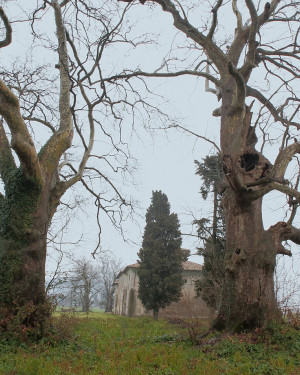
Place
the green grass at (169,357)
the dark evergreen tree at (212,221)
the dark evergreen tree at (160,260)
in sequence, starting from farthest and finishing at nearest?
1. the dark evergreen tree at (160,260)
2. the dark evergreen tree at (212,221)
3. the green grass at (169,357)

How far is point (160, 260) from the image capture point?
2753 cm

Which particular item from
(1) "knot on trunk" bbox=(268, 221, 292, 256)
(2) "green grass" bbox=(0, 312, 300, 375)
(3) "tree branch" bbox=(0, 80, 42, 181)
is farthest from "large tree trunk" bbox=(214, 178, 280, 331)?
(3) "tree branch" bbox=(0, 80, 42, 181)

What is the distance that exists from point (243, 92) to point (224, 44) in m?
3.57

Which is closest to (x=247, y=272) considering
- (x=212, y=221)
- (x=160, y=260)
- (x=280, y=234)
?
(x=280, y=234)

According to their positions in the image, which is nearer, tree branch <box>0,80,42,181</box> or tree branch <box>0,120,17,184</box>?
tree branch <box>0,80,42,181</box>

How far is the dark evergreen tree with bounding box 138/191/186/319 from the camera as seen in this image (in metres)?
26.9

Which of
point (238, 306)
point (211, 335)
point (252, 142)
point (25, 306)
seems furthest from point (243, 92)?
point (25, 306)

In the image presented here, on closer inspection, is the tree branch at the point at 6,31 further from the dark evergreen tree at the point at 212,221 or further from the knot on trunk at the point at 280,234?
the dark evergreen tree at the point at 212,221

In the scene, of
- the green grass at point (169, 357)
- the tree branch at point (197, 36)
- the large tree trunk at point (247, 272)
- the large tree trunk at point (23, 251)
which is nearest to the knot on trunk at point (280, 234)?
the large tree trunk at point (247, 272)

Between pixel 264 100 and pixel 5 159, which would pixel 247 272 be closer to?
pixel 264 100

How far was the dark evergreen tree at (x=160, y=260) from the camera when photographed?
2688cm

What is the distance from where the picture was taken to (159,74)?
34.2 ft

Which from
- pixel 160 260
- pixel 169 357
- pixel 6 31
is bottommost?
pixel 169 357

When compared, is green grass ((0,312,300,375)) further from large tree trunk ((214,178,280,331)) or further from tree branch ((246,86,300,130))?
tree branch ((246,86,300,130))
